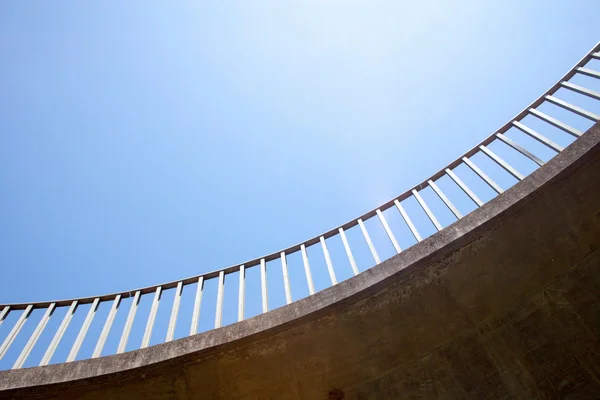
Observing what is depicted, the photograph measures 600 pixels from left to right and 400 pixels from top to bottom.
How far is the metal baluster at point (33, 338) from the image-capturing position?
546 cm

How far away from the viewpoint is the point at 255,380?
17.2 ft

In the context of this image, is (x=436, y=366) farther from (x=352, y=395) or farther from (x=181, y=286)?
(x=181, y=286)

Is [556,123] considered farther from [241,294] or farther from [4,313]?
[4,313]

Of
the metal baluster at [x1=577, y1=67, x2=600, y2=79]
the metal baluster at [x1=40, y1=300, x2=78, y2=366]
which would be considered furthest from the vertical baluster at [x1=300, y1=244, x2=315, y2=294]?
the metal baluster at [x1=577, y1=67, x2=600, y2=79]

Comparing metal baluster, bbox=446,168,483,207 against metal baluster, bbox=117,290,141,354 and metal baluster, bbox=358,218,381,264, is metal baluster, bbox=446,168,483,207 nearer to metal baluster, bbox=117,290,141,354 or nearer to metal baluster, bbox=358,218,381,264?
metal baluster, bbox=358,218,381,264

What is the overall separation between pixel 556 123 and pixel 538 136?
1.12ft

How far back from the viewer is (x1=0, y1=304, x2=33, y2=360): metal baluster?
580 centimetres

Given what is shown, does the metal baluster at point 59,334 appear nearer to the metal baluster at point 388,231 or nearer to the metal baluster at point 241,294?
the metal baluster at point 241,294

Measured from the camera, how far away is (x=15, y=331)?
6016 mm

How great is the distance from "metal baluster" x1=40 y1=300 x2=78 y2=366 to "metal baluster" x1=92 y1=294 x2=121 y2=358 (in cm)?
64

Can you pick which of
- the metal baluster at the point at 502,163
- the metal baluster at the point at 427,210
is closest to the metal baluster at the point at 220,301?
the metal baluster at the point at 427,210

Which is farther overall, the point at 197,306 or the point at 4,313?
the point at 4,313

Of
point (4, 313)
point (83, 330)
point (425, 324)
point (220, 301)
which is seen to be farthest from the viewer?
point (4, 313)

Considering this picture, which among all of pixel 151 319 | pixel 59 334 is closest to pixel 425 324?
pixel 151 319
